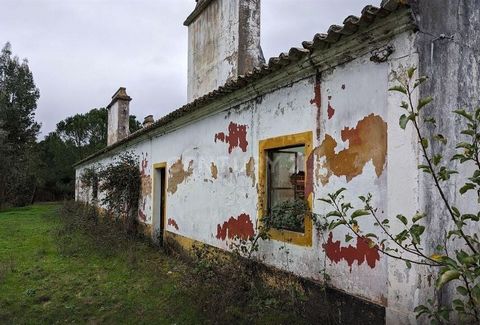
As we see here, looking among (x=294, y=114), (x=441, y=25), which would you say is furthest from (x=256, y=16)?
(x=441, y=25)

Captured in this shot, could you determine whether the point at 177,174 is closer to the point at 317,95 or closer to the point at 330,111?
the point at 317,95

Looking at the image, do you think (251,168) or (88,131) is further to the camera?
(88,131)

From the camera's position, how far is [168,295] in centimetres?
635

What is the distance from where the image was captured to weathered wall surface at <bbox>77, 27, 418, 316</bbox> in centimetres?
402

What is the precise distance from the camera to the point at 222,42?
1052cm

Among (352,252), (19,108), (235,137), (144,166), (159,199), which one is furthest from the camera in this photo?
(19,108)

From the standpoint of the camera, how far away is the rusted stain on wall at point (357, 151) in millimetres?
4191

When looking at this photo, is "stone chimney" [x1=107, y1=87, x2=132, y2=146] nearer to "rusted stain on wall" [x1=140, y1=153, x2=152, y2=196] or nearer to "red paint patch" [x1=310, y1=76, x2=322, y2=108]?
"rusted stain on wall" [x1=140, y1=153, x2=152, y2=196]

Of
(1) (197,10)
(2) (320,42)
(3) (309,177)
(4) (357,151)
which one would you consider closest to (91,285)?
(3) (309,177)

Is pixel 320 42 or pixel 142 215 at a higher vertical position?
pixel 320 42

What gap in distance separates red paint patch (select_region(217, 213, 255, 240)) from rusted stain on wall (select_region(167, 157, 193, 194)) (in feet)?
6.79

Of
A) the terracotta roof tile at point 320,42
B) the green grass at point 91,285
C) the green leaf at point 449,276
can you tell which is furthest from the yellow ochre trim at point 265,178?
the green leaf at point 449,276

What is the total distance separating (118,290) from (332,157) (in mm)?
4216

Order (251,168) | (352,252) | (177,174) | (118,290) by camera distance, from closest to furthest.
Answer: (352,252)
(251,168)
(118,290)
(177,174)
